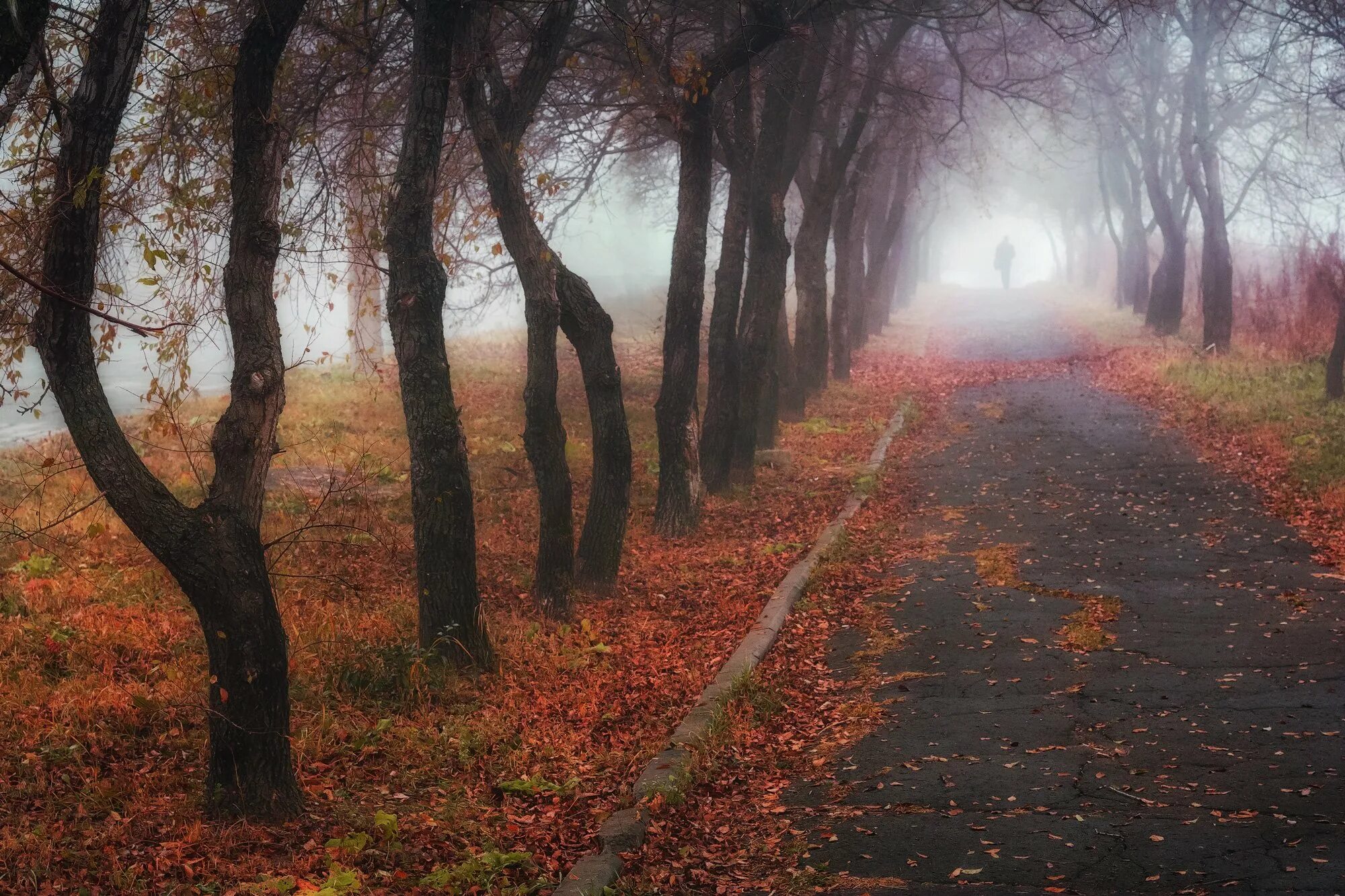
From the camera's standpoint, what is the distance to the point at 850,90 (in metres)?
20.7

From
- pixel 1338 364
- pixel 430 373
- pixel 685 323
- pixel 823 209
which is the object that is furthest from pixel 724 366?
pixel 1338 364

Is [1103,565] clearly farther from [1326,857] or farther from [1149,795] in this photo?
[1326,857]

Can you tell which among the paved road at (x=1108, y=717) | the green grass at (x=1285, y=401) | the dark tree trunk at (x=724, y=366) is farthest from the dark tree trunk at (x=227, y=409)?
the green grass at (x=1285, y=401)

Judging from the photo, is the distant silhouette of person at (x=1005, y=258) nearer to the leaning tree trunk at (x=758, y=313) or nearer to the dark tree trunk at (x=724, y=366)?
the leaning tree trunk at (x=758, y=313)

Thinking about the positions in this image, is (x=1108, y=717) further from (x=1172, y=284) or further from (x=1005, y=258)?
(x=1005, y=258)

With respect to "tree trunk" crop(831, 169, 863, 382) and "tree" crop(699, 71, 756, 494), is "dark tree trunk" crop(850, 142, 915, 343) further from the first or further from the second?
"tree" crop(699, 71, 756, 494)

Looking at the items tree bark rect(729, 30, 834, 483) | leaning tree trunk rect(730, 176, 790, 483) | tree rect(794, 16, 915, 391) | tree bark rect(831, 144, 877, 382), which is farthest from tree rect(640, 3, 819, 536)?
tree bark rect(831, 144, 877, 382)

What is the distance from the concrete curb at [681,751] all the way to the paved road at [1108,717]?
750 mm

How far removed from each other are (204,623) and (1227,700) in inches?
217

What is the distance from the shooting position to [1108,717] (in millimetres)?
6477

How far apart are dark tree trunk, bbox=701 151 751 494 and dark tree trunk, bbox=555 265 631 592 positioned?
3.87 metres

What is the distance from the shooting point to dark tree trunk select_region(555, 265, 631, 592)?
9617 mm

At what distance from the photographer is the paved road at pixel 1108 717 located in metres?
4.75

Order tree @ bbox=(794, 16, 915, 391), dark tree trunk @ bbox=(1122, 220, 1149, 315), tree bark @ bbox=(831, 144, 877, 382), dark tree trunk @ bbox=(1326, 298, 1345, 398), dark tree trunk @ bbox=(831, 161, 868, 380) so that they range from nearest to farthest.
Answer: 1. dark tree trunk @ bbox=(1326, 298, 1345, 398)
2. tree @ bbox=(794, 16, 915, 391)
3. tree bark @ bbox=(831, 144, 877, 382)
4. dark tree trunk @ bbox=(831, 161, 868, 380)
5. dark tree trunk @ bbox=(1122, 220, 1149, 315)
